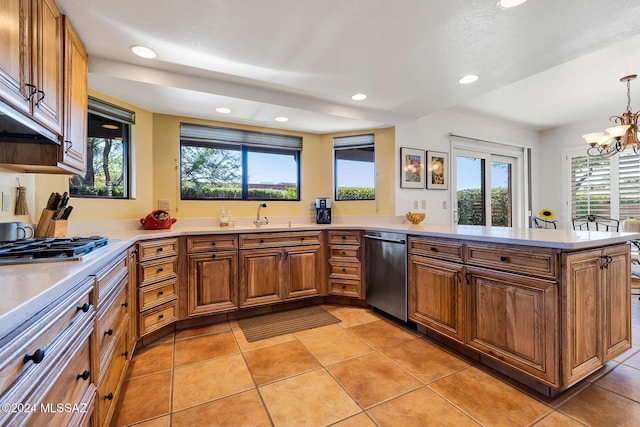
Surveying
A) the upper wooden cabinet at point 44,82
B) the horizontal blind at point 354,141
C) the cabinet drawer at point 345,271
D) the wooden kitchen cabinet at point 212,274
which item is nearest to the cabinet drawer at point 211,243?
the wooden kitchen cabinet at point 212,274

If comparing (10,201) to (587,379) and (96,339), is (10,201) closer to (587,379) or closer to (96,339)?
(96,339)

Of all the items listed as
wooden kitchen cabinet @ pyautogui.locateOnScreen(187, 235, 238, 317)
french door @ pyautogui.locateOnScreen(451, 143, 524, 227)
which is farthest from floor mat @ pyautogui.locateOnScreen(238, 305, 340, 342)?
french door @ pyautogui.locateOnScreen(451, 143, 524, 227)

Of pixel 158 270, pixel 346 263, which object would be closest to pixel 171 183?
pixel 158 270

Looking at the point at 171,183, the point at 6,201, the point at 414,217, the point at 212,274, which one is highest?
the point at 171,183

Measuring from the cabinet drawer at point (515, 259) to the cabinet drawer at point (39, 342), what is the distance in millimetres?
2152

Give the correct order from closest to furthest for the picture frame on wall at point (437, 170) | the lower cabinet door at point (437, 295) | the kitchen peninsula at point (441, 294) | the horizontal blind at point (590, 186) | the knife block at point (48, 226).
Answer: the kitchen peninsula at point (441, 294), the knife block at point (48, 226), the lower cabinet door at point (437, 295), the picture frame on wall at point (437, 170), the horizontal blind at point (590, 186)

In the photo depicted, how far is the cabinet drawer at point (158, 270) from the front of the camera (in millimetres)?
2219

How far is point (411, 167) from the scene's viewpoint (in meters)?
3.69

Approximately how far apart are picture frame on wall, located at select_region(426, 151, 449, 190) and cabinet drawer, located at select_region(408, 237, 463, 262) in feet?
5.29

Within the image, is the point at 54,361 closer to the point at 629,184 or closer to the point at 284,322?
the point at 284,322

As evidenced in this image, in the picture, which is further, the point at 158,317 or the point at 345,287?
the point at 345,287

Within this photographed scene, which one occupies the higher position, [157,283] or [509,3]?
[509,3]

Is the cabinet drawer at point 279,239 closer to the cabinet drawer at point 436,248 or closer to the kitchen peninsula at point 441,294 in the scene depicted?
the kitchen peninsula at point 441,294

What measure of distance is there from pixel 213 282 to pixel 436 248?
2.02m
